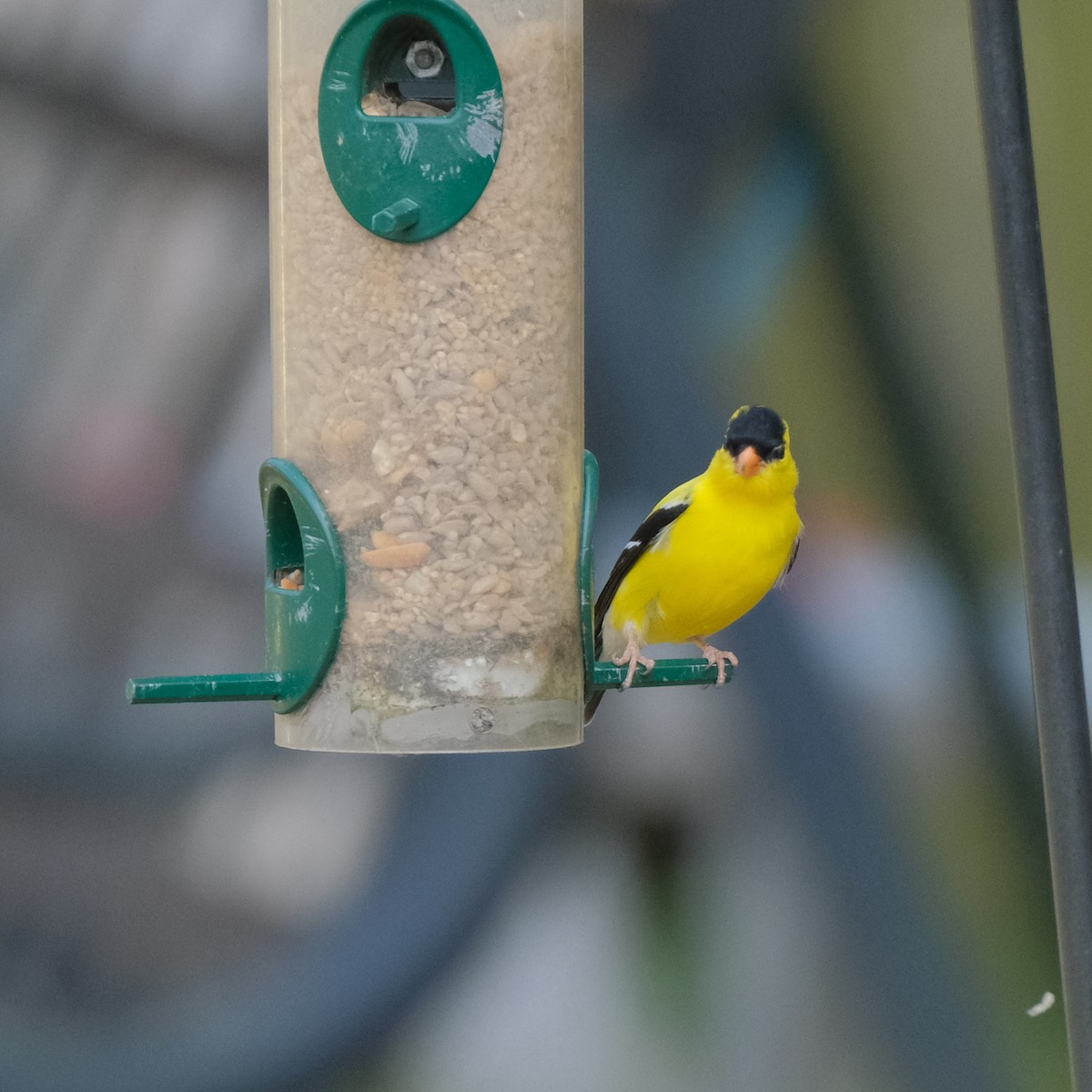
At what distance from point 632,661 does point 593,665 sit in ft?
0.77

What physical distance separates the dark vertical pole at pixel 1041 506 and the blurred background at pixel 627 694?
5.58 ft

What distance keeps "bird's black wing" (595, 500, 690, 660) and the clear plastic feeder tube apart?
28.6 inches

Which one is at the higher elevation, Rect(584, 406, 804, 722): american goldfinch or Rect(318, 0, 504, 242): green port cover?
Rect(318, 0, 504, 242): green port cover

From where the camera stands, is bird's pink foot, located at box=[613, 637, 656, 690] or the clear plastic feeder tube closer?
the clear plastic feeder tube

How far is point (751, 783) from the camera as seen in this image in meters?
3.29

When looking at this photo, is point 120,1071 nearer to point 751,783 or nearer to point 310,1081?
point 310,1081

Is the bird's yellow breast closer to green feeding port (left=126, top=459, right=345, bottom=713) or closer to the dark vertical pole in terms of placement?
green feeding port (left=126, top=459, right=345, bottom=713)

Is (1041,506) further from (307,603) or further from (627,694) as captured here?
(627,694)

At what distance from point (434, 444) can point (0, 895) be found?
5.41 feet

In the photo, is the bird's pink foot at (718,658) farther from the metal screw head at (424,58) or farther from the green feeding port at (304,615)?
the metal screw head at (424,58)

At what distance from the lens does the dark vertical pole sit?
4.89 ft

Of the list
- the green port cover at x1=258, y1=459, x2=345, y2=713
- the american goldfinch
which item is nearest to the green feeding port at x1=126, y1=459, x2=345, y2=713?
the green port cover at x1=258, y1=459, x2=345, y2=713

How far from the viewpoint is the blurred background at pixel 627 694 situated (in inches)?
120

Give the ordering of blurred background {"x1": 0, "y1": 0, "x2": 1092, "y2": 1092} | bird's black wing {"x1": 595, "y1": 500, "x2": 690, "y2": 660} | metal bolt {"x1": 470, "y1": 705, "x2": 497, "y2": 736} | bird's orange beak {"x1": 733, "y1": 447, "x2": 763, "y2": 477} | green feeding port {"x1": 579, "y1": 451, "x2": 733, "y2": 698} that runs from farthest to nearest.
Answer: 1. blurred background {"x1": 0, "y1": 0, "x2": 1092, "y2": 1092}
2. bird's black wing {"x1": 595, "y1": 500, "x2": 690, "y2": 660}
3. bird's orange beak {"x1": 733, "y1": 447, "x2": 763, "y2": 477}
4. green feeding port {"x1": 579, "y1": 451, "x2": 733, "y2": 698}
5. metal bolt {"x1": 470, "y1": 705, "x2": 497, "y2": 736}
